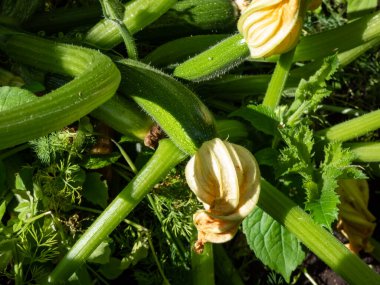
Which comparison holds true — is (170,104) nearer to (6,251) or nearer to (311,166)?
(311,166)

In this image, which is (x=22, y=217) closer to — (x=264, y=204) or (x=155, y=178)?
(x=155, y=178)

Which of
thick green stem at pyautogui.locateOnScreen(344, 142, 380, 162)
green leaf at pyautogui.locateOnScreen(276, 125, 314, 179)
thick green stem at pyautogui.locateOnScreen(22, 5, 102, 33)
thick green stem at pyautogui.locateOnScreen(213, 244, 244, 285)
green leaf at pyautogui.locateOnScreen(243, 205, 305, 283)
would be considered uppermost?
thick green stem at pyautogui.locateOnScreen(22, 5, 102, 33)

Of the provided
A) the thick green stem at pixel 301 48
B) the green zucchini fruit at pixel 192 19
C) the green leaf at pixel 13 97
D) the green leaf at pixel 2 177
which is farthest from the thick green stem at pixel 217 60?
the green leaf at pixel 2 177

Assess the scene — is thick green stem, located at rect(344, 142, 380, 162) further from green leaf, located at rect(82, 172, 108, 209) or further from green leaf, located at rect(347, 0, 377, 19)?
green leaf, located at rect(82, 172, 108, 209)

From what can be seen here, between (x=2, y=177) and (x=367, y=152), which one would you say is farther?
(x=367, y=152)

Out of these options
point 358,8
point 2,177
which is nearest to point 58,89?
point 2,177

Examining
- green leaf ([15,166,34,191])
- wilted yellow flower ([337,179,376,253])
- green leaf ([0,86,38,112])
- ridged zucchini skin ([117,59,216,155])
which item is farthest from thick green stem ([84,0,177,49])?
wilted yellow flower ([337,179,376,253])

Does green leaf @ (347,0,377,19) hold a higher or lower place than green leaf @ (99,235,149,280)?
higher
